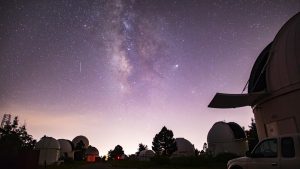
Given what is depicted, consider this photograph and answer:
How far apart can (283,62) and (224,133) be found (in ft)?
91.0

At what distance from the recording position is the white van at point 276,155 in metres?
7.34

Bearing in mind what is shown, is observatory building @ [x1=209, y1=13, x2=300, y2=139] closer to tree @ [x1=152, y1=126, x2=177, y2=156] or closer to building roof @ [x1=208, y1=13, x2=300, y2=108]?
building roof @ [x1=208, y1=13, x2=300, y2=108]

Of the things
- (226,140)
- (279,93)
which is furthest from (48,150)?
(279,93)

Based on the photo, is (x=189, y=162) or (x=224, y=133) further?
(x=224, y=133)

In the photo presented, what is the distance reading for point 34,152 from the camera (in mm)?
11930

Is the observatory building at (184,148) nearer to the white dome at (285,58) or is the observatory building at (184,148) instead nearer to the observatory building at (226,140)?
the observatory building at (226,140)

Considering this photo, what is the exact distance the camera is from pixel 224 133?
140 feet

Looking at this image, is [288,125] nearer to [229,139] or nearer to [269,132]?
[269,132]

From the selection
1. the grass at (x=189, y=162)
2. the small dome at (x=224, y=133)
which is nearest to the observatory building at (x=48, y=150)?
the small dome at (x=224, y=133)

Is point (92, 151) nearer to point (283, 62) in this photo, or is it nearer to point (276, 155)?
point (283, 62)

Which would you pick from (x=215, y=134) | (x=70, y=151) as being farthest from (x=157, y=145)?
(x=215, y=134)

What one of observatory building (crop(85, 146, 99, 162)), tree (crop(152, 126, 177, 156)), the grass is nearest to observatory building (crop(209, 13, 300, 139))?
the grass

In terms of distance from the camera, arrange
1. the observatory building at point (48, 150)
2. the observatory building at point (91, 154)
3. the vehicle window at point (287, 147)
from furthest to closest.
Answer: the observatory building at point (91, 154) < the observatory building at point (48, 150) < the vehicle window at point (287, 147)

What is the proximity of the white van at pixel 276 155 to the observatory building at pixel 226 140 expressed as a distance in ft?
113
